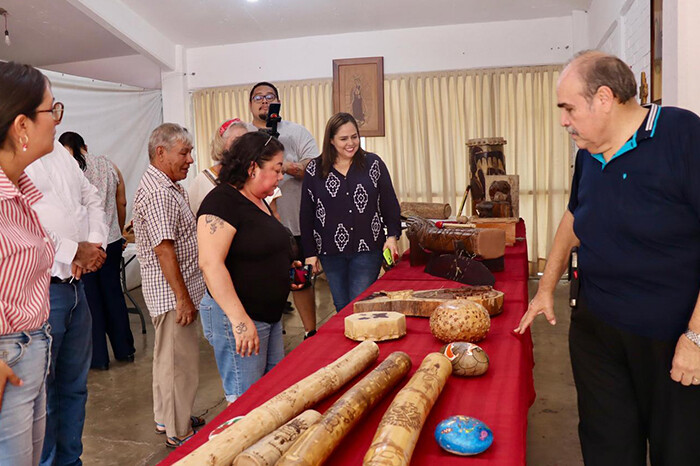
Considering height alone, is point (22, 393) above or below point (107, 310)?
above

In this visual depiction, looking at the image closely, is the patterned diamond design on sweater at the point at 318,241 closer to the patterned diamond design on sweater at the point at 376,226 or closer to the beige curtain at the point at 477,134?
the patterned diamond design on sweater at the point at 376,226

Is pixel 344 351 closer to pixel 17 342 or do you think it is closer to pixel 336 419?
pixel 336 419

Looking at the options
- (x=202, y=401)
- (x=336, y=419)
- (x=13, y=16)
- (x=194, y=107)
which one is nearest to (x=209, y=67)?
(x=194, y=107)

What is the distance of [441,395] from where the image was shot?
4.62ft

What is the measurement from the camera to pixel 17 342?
139 centimetres

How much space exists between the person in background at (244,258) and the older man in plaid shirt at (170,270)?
438 millimetres

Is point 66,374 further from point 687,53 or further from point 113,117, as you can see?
point 113,117

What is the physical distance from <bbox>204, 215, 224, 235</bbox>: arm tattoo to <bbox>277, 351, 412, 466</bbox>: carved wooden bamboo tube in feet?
2.88

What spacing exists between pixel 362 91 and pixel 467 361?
5.35 m

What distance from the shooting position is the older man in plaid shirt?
2.58m

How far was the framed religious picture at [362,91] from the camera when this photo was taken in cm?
580

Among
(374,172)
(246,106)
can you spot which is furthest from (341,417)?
(246,106)

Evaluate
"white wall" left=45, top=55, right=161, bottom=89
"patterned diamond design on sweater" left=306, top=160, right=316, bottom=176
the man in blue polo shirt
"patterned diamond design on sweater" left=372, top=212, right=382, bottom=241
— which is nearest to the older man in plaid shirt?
"patterned diamond design on sweater" left=306, top=160, right=316, bottom=176

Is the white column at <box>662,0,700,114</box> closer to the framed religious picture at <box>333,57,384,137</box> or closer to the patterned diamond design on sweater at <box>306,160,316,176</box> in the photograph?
the patterned diamond design on sweater at <box>306,160,316,176</box>
